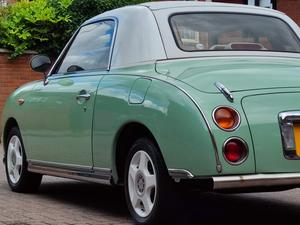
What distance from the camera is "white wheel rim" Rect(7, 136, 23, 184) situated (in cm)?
799

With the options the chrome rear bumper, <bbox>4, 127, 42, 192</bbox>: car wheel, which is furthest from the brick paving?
the chrome rear bumper

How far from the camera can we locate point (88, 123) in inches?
247

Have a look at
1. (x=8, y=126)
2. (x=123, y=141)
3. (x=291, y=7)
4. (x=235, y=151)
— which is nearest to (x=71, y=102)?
(x=123, y=141)

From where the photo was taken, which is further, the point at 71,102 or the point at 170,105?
the point at 71,102

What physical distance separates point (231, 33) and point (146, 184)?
5.31 ft

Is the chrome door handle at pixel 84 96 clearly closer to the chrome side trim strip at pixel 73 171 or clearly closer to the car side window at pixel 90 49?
the car side window at pixel 90 49

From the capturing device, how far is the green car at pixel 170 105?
498 cm

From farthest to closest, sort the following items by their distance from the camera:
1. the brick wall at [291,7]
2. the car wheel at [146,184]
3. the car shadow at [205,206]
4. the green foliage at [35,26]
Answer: the brick wall at [291,7]
the green foliage at [35,26]
the car shadow at [205,206]
the car wheel at [146,184]

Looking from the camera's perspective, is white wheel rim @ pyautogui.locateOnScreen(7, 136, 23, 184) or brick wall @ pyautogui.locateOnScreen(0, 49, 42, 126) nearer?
white wheel rim @ pyautogui.locateOnScreen(7, 136, 23, 184)

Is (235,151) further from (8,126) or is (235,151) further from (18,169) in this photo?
(8,126)

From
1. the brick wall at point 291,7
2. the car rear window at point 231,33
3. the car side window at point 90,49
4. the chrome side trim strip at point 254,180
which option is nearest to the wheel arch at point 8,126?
the car side window at point 90,49

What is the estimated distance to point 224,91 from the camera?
5113mm

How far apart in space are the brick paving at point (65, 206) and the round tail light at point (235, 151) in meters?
1.37

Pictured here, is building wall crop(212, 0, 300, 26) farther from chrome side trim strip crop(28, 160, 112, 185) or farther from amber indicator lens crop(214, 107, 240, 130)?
amber indicator lens crop(214, 107, 240, 130)
